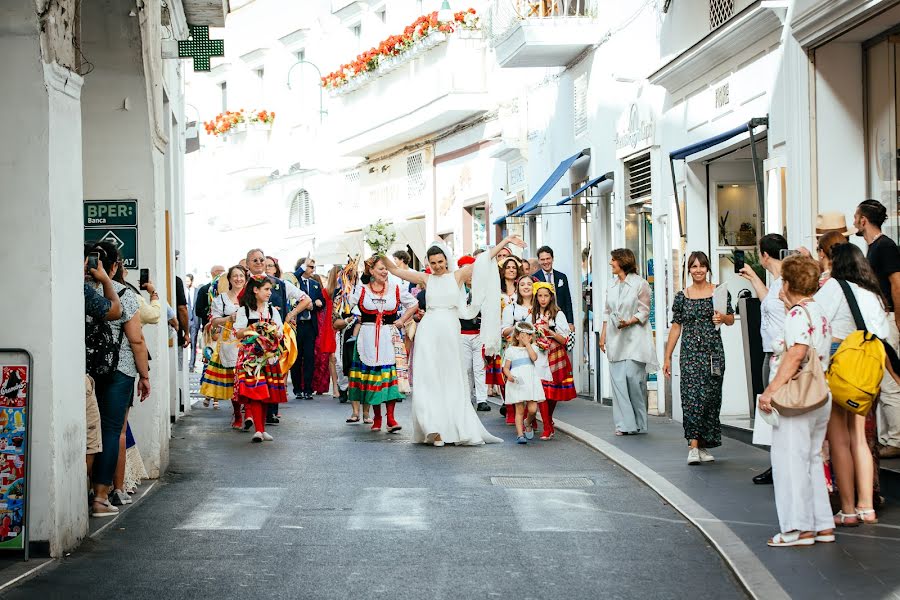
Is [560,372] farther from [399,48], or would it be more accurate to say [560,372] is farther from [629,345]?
[399,48]

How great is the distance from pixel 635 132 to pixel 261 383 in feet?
21.3

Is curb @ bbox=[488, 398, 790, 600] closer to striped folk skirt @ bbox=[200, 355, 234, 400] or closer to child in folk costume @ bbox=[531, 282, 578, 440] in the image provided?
child in folk costume @ bbox=[531, 282, 578, 440]

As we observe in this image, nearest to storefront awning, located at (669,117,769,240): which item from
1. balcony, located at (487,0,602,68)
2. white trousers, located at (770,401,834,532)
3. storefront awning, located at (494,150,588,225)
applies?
storefront awning, located at (494,150,588,225)

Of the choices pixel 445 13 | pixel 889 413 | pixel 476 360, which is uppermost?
pixel 445 13

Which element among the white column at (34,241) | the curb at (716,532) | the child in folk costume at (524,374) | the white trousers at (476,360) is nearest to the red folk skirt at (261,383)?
the child in folk costume at (524,374)

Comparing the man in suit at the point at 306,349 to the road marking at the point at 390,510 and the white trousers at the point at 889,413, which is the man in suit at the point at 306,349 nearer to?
the road marking at the point at 390,510

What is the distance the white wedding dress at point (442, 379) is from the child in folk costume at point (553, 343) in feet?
2.41

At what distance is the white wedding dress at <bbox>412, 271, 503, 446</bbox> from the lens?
1495 cm

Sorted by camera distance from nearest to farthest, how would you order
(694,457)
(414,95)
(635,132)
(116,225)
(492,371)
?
(116,225) < (694,457) < (635,132) < (492,371) < (414,95)

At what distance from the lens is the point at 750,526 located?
30.7 feet

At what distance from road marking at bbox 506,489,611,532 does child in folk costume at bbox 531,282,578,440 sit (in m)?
4.19

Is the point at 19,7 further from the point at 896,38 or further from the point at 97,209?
the point at 896,38

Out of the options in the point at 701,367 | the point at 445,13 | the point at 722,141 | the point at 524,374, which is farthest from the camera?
the point at 445,13

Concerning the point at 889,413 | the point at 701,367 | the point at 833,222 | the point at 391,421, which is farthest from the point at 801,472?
the point at 391,421
